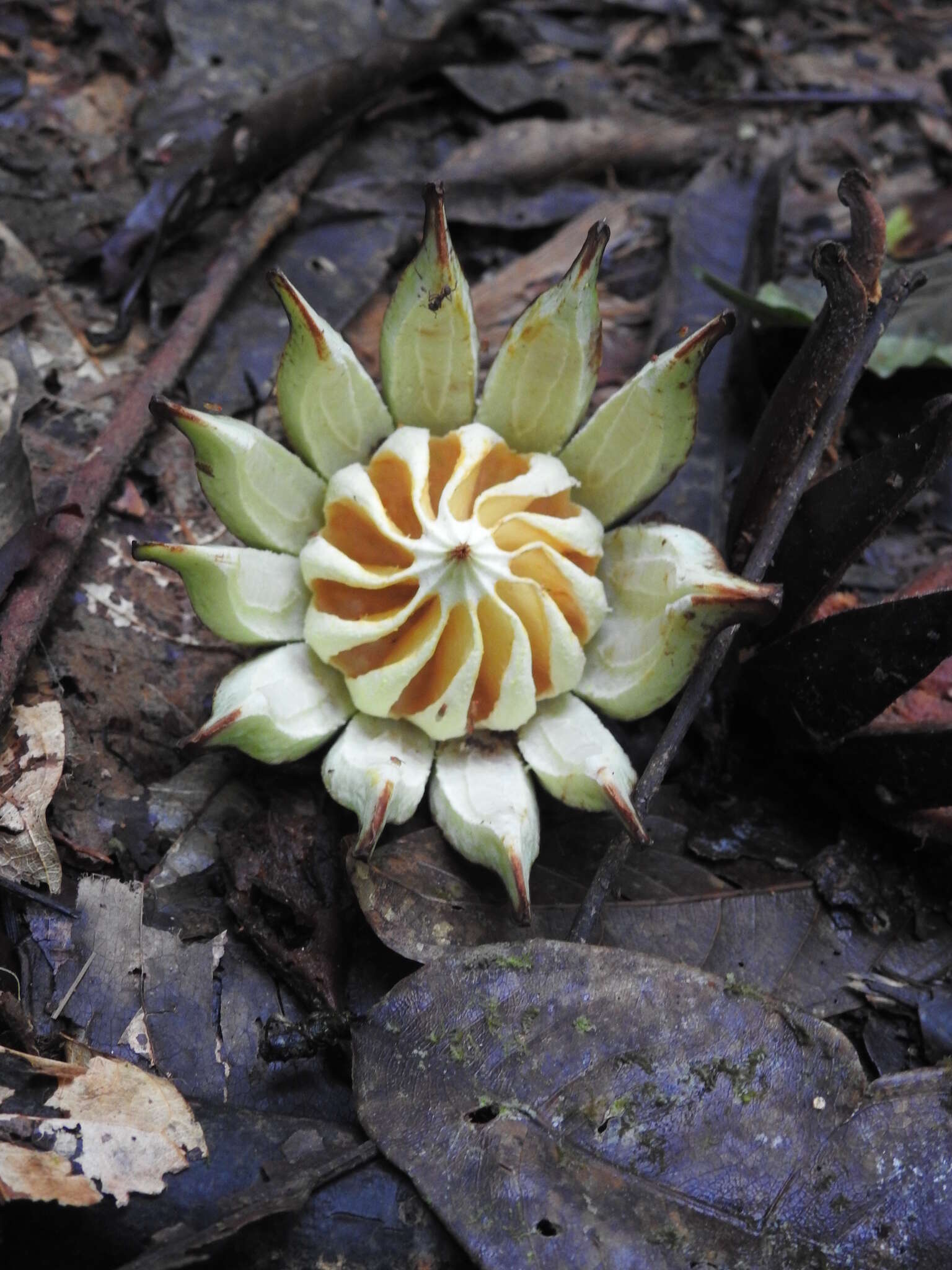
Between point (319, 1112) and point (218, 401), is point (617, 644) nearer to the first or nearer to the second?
point (319, 1112)

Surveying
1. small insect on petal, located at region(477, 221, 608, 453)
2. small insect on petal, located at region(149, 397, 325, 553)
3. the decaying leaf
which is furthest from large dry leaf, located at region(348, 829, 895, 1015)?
small insect on petal, located at region(477, 221, 608, 453)

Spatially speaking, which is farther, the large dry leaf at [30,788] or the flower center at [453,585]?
the flower center at [453,585]

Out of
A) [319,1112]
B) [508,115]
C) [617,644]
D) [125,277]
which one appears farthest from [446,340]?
[508,115]

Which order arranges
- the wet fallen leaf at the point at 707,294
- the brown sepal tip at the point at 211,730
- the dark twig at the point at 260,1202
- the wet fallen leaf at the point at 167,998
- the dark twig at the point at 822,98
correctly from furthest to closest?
1. the dark twig at the point at 822,98
2. the wet fallen leaf at the point at 707,294
3. the brown sepal tip at the point at 211,730
4. the wet fallen leaf at the point at 167,998
5. the dark twig at the point at 260,1202

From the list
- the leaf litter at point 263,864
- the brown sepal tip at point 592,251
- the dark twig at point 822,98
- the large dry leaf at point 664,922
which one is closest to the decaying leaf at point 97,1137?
the leaf litter at point 263,864

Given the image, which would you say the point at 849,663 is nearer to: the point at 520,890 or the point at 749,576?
the point at 749,576

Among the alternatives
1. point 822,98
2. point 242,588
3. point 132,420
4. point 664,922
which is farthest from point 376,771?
point 822,98

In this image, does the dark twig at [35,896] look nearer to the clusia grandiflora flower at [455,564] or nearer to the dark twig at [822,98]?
the clusia grandiflora flower at [455,564]
